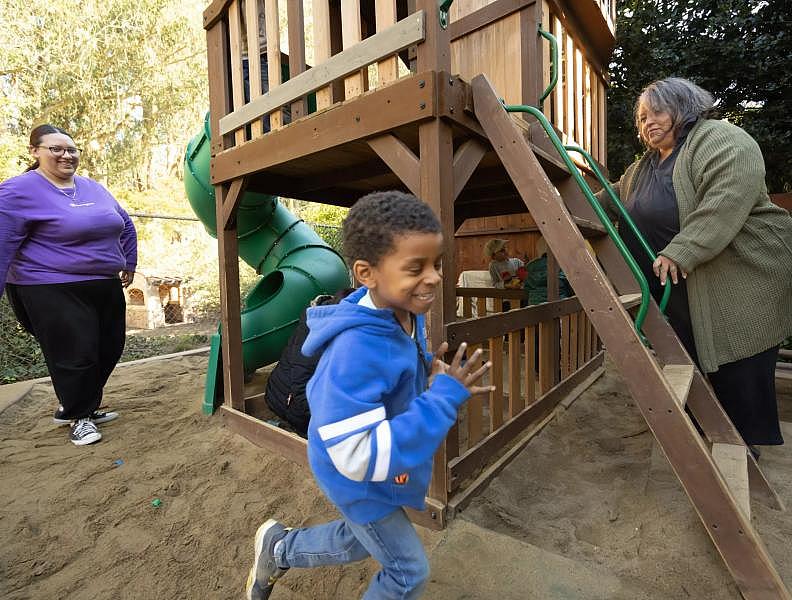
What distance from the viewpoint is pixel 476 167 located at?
7.97 feet

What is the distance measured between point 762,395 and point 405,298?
6.23ft

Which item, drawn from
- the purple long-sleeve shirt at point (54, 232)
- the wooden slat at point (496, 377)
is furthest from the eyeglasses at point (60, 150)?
the wooden slat at point (496, 377)

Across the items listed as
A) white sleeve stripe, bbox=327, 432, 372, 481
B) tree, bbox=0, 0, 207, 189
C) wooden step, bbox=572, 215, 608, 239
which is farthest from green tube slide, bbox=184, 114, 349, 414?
tree, bbox=0, 0, 207, 189

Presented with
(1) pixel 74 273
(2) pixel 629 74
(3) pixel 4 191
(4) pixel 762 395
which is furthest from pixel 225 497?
(2) pixel 629 74

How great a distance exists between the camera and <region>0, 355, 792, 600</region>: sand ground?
5.23ft

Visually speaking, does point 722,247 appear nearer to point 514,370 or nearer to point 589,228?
point 589,228

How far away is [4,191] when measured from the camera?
2559 millimetres

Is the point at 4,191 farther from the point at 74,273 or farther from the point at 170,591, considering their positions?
the point at 170,591

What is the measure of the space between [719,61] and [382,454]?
646 centimetres

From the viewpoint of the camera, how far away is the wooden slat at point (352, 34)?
213 centimetres

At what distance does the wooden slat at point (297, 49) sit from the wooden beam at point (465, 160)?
92 cm

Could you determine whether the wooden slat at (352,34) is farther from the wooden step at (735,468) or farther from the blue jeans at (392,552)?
the wooden step at (735,468)

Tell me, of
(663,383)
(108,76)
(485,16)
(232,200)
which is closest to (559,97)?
(485,16)

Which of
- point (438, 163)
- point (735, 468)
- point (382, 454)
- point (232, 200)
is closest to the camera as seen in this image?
point (382, 454)
